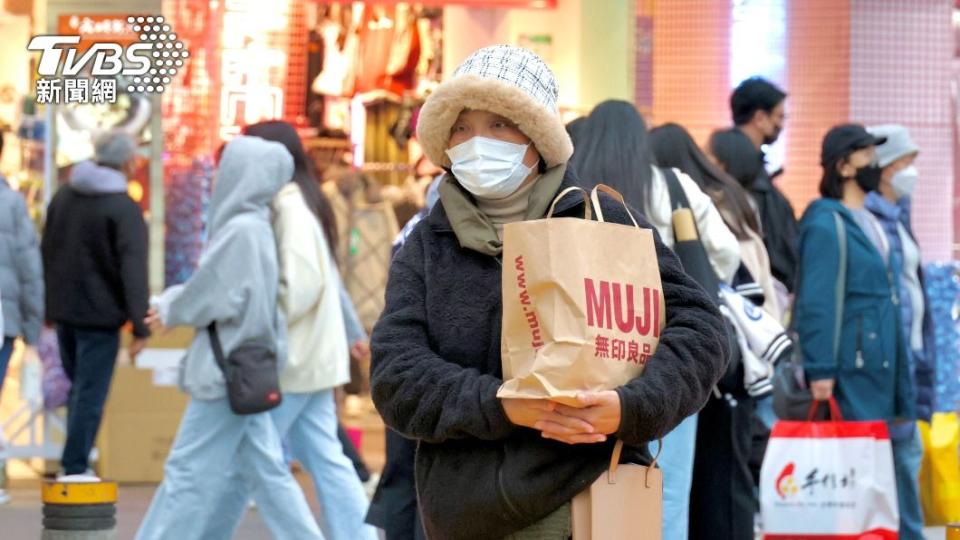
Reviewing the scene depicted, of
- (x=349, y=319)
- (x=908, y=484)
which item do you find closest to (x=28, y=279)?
(x=349, y=319)

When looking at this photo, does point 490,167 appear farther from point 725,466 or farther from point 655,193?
point 725,466

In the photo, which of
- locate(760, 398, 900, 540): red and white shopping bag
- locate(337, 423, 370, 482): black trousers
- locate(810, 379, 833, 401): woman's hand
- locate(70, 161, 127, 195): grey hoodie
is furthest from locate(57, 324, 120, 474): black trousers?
locate(810, 379, 833, 401): woman's hand

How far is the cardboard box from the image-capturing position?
10.3 meters

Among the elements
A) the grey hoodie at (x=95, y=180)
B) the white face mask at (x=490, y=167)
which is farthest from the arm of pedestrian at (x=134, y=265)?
the white face mask at (x=490, y=167)

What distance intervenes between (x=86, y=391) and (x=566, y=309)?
21.8 ft

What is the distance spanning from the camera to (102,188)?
390 inches

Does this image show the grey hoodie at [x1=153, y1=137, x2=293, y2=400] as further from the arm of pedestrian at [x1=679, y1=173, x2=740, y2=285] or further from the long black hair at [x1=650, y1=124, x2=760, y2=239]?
the arm of pedestrian at [x1=679, y1=173, x2=740, y2=285]

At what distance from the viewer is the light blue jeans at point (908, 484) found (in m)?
7.73

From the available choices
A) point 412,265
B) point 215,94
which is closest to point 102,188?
point 215,94

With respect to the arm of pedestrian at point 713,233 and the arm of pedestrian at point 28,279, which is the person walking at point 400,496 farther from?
the arm of pedestrian at point 28,279

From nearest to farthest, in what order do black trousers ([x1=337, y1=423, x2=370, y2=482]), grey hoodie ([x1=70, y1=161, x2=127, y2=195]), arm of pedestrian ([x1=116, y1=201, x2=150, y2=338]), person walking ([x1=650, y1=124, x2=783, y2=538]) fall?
person walking ([x1=650, y1=124, x2=783, y2=538])
black trousers ([x1=337, y1=423, x2=370, y2=482])
arm of pedestrian ([x1=116, y1=201, x2=150, y2=338])
grey hoodie ([x1=70, y1=161, x2=127, y2=195])

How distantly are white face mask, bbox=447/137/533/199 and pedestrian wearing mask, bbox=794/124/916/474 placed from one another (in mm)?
3992

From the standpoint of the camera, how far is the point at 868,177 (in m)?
7.88

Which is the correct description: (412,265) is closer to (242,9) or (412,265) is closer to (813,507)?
(813,507)
